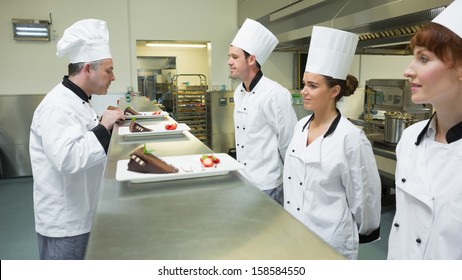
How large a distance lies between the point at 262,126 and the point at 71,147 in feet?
3.93

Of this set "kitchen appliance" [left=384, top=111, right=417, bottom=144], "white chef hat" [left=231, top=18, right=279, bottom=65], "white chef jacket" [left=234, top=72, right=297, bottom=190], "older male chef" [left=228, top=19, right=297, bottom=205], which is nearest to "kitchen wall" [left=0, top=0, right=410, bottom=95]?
"kitchen appliance" [left=384, top=111, right=417, bottom=144]

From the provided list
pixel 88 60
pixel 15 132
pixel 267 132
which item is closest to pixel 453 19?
pixel 267 132

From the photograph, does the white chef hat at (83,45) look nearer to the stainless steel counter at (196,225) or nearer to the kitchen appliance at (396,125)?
the stainless steel counter at (196,225)

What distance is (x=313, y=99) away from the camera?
1568mm

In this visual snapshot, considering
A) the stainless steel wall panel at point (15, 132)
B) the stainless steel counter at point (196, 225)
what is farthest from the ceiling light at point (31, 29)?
the stainless steel counter at point (196, 225)

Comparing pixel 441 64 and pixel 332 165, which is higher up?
pixel 441 64

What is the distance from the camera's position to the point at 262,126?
217cm

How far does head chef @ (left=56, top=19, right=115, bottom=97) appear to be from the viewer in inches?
63.9

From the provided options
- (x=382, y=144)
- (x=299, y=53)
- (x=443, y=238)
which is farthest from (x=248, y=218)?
(x=299, y=53)

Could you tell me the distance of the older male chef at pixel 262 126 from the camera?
2125 mm

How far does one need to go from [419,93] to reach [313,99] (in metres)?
0.60

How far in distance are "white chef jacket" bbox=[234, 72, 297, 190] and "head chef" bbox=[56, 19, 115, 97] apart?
0.91 m

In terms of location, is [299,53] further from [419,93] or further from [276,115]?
[419,93]

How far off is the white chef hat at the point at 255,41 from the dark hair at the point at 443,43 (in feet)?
4.75
